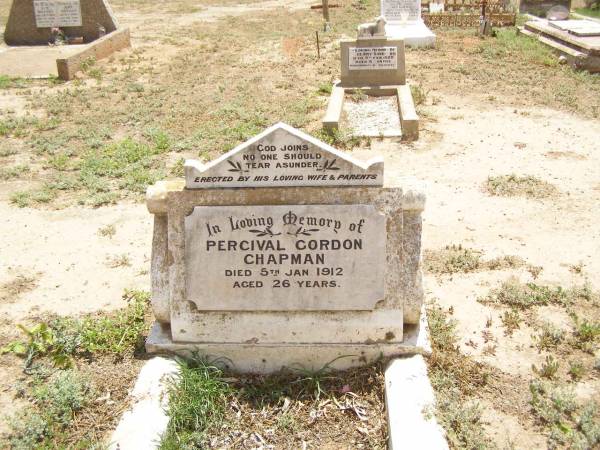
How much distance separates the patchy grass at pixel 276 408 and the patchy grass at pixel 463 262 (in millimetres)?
1946

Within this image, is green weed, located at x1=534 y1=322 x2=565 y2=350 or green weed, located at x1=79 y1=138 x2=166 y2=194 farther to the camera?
green weed, located at x1=79 y1=138 x2=166 y2=194

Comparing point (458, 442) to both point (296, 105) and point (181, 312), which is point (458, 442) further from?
point (296, 105)

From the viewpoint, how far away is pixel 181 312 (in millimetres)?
4109

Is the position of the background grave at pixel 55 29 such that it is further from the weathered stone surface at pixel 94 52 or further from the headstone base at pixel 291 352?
the headstone base at pixel 291 352

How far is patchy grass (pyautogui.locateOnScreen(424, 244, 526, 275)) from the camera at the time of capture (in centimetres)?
575

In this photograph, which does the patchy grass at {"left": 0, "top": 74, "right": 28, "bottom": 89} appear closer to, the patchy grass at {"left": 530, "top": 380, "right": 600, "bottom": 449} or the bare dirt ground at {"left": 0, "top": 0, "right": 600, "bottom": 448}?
the bare dirt ground at {"left": 0, "top": 0, "right": 600, "bottom": 448}

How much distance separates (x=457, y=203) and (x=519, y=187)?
941 mm

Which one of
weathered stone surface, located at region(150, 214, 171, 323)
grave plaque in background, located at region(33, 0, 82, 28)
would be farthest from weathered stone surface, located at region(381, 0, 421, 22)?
weathered stone surface, located at region(150, 214, 171, 323)

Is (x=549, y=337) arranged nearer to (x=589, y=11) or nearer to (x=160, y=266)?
(x=160, y=266)

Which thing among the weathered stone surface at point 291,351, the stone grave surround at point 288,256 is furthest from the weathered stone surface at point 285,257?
the weathered stone surface at point 291,351

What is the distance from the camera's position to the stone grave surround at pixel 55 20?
56.7 ft

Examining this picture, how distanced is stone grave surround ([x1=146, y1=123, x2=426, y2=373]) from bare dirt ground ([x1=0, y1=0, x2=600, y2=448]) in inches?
39.4

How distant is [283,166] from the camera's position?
3.88 meters

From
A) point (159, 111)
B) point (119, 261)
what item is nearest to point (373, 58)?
point (159, 111)
